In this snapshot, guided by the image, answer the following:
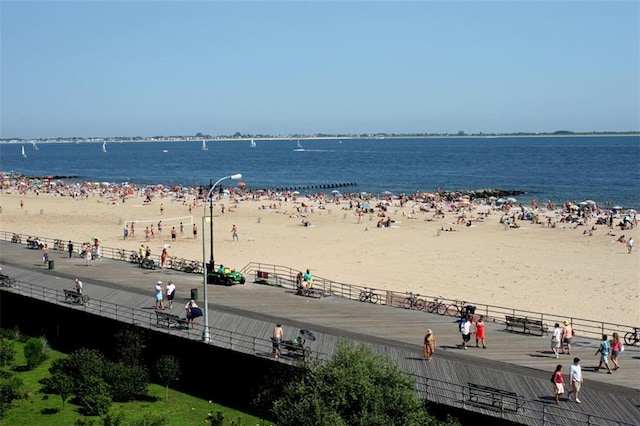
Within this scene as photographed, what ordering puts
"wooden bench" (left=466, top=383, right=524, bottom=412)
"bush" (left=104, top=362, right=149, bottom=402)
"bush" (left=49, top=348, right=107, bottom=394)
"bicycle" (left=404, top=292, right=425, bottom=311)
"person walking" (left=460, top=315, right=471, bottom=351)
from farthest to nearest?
"bicycle" (left=404, top=292, right=425, bottom=311)
"person walking" (left=460, top=315, right=471, bottom=351)
"bush" (left=49, top=348, right=107, bottom=394)
"bush" (left=104, top=362, right=149, bottom=402)
"wooden bench" (left=466, top=383, right=524, bottom=412)

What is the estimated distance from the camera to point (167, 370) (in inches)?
824

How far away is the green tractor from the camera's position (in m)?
30.2

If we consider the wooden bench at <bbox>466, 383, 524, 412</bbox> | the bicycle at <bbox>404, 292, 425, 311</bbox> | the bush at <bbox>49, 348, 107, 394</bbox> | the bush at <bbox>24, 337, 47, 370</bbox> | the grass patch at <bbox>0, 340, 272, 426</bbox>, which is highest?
the wooden bench at <bbox>466, 383, 524, 412</bbox>

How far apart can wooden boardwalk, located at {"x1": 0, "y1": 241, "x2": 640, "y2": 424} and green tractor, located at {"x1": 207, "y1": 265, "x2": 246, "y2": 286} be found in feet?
1.40

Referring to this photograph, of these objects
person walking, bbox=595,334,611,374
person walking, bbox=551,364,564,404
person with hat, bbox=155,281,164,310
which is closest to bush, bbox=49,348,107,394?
person with hat, bbox=155,281,164,310

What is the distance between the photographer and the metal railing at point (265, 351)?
15.9 meters

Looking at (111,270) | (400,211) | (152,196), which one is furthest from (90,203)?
(111,270)

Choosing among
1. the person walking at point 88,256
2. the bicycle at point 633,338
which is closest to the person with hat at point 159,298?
the person walking at point 88,256

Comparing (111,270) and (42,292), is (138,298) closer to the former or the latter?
(42,292)

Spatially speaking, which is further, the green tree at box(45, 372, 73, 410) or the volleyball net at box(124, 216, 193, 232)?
the volleyball net at box(124, 216, 193, 232)

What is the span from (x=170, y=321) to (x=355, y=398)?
10509mm

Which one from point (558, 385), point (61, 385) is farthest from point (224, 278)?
point (558, 385)

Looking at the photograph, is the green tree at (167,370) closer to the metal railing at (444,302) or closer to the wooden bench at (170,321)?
the wooden bench at (170,321)

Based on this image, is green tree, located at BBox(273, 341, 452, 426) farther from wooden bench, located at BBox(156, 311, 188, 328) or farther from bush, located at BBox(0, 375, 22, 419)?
wooden bench, located at BBox(156, 311, 188, 328)
